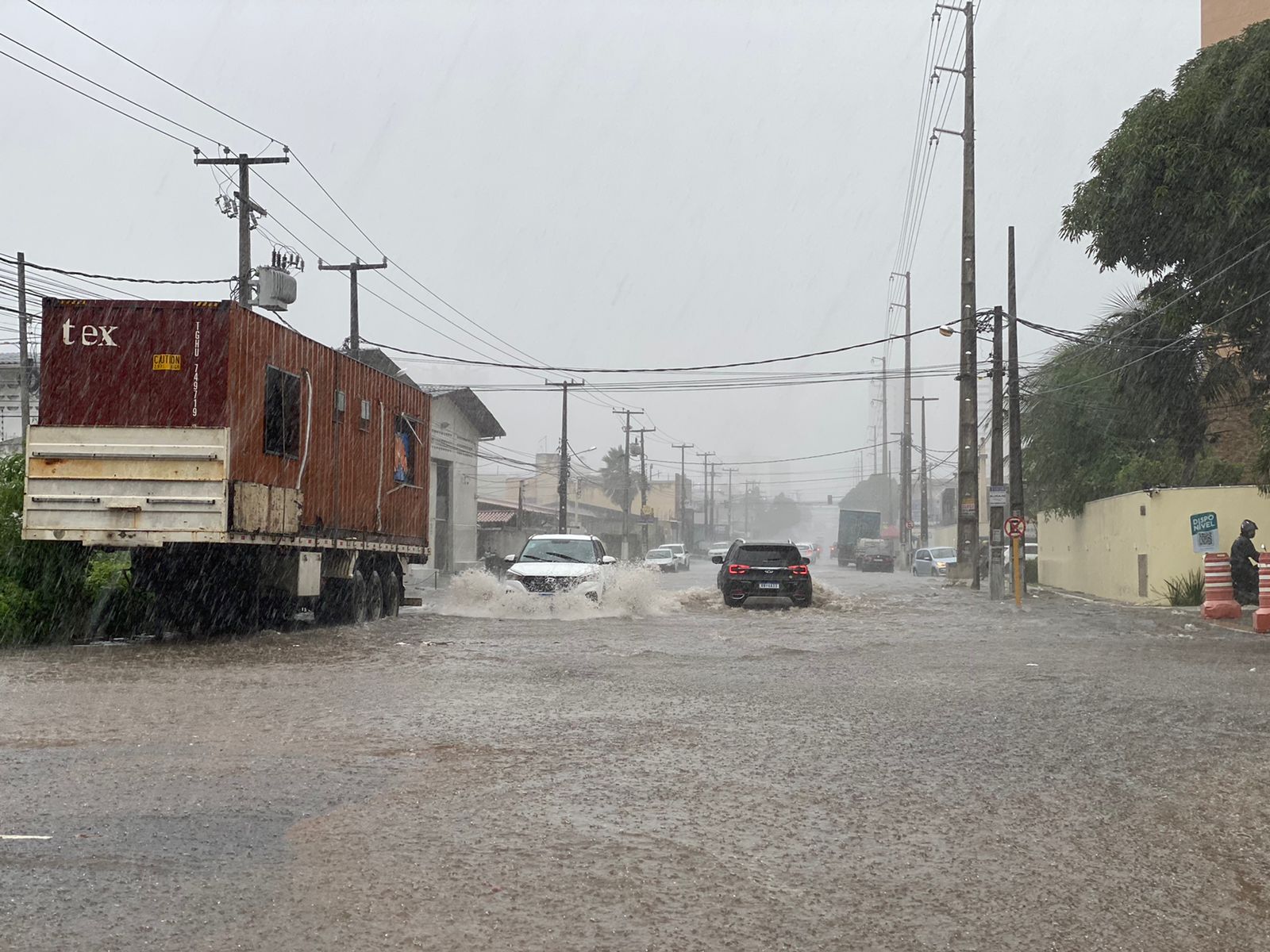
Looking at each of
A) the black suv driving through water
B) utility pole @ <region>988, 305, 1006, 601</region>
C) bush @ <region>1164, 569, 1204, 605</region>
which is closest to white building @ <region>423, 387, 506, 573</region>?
utility pole @ <region>988, 305, 1006, 601</region>

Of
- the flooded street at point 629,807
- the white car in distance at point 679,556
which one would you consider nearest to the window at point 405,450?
the flooded street at point 629,807

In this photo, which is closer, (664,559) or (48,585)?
(48,585)

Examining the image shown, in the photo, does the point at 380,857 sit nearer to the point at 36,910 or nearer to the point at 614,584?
the point at 36,910

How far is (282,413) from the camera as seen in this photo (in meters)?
17.1

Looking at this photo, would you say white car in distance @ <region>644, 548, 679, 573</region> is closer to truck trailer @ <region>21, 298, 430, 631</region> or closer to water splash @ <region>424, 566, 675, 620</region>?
water splash @ <region>424, 566, 675, 620</region>

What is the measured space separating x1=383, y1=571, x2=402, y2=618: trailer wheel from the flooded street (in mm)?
8758

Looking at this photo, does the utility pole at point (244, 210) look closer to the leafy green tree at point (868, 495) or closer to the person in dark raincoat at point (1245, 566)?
the person in dark raincoat at point (1245, 566)

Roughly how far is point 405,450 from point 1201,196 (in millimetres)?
15056

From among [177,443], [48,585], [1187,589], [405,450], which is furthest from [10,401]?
[1187,589]

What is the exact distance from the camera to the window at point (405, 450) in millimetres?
21984

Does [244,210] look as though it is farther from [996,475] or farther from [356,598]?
[996,475]

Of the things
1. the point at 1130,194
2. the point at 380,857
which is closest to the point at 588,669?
the point at 380,857

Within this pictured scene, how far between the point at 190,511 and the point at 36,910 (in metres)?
11.2

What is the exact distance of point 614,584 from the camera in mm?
24156
